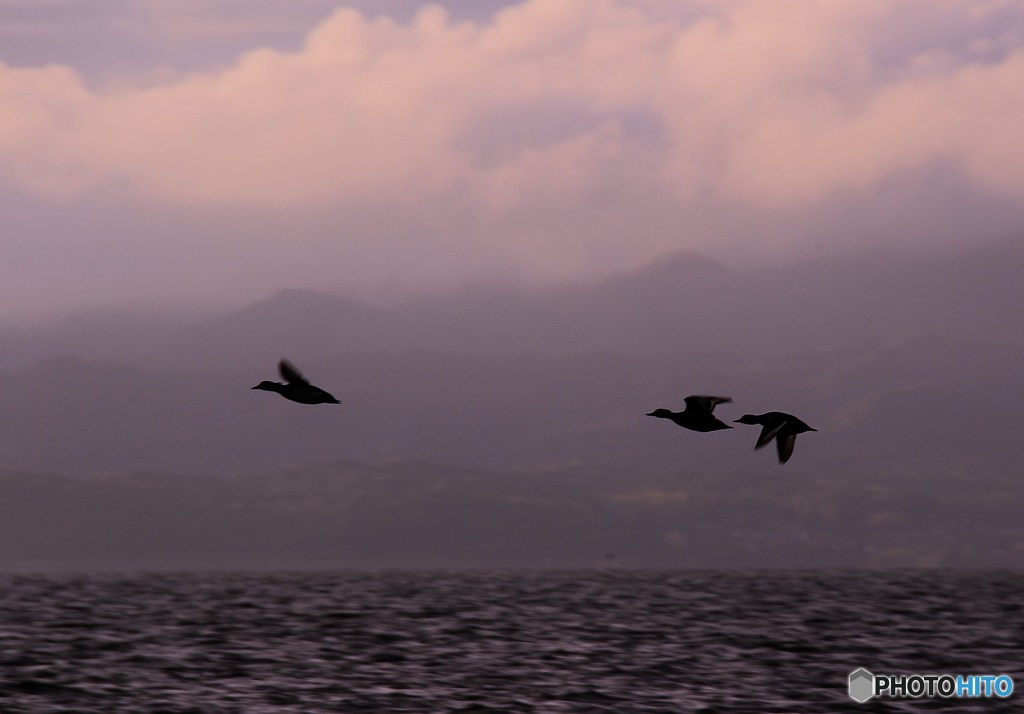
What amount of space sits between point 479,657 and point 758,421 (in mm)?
67015

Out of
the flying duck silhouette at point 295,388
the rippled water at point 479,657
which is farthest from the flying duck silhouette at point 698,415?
the rippled water at point 479,657

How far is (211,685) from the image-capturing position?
8506 centimetres

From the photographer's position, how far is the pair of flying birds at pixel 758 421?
3753 cm

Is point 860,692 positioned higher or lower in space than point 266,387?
lower

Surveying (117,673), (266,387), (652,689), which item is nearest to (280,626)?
(117,673)

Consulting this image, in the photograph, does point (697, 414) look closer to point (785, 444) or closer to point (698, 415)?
point (698, 415)

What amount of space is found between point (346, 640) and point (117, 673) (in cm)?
3440

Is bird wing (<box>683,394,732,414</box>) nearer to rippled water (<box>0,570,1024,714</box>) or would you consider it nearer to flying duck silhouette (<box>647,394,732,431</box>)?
flying duck silhouette (<box>647,394,732,431</box>)

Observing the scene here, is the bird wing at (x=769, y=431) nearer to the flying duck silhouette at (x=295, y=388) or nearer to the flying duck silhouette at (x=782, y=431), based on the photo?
the flying duck silhouette at (x=782, y=431)

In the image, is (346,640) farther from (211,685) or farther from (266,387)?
(266,387)

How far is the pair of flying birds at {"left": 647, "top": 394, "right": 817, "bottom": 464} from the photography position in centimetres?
3753

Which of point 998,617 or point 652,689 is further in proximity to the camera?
point 998,617

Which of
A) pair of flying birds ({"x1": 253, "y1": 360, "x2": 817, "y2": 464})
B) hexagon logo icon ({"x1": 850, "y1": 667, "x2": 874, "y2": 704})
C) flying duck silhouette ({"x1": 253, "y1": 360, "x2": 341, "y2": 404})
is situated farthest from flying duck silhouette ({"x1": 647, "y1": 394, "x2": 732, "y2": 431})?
hexagon logo icon ({"x1": 850, "y1": 667, "x2": 874, "y2": 704})

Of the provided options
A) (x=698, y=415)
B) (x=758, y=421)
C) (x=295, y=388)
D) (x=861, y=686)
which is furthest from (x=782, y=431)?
(x=861, y=686)
